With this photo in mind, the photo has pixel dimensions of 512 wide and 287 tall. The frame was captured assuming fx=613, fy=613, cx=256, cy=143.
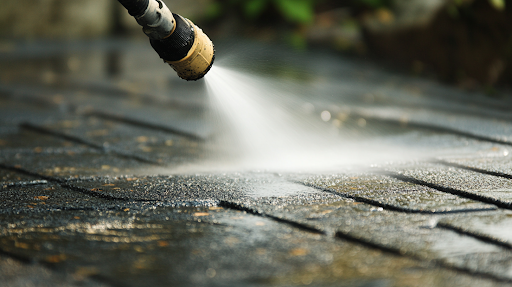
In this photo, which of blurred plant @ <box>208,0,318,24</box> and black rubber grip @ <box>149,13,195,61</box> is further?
blurred plant @ <box>208,0,318,24</box>

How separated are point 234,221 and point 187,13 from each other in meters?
10.3

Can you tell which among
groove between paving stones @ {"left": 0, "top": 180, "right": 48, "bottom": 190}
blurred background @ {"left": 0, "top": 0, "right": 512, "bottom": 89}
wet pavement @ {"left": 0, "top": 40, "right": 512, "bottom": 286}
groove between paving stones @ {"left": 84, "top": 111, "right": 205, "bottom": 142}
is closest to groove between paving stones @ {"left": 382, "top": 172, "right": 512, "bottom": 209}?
wet pavement @ {"left": 0, "top": 40, "right": 512, "bottom": 286}

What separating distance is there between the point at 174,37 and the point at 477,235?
169 centimetres

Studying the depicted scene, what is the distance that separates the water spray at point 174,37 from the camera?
9.64 ft

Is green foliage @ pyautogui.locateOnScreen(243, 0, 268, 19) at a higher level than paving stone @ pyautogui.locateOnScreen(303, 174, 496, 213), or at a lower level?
higher

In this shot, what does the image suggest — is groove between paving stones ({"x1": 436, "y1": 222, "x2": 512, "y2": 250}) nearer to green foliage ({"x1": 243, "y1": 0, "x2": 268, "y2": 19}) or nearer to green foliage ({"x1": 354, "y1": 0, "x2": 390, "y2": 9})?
green foliage ({"x1": 354, "y1": 0, "x2": 390, "y2": 9})

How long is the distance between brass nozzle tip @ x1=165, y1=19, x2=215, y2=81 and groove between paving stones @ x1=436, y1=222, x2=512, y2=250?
1.45m

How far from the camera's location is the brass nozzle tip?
3143 millimetres

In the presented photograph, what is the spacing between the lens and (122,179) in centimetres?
326

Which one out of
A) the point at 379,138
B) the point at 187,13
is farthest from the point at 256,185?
the point at 187,13

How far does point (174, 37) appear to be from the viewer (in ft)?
10.0

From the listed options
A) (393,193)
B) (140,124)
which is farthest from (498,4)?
(393,193)

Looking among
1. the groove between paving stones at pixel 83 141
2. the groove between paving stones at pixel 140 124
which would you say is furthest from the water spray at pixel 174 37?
the groove between paving stones at pixel 140 124

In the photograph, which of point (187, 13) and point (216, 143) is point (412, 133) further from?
point (187, 13)
